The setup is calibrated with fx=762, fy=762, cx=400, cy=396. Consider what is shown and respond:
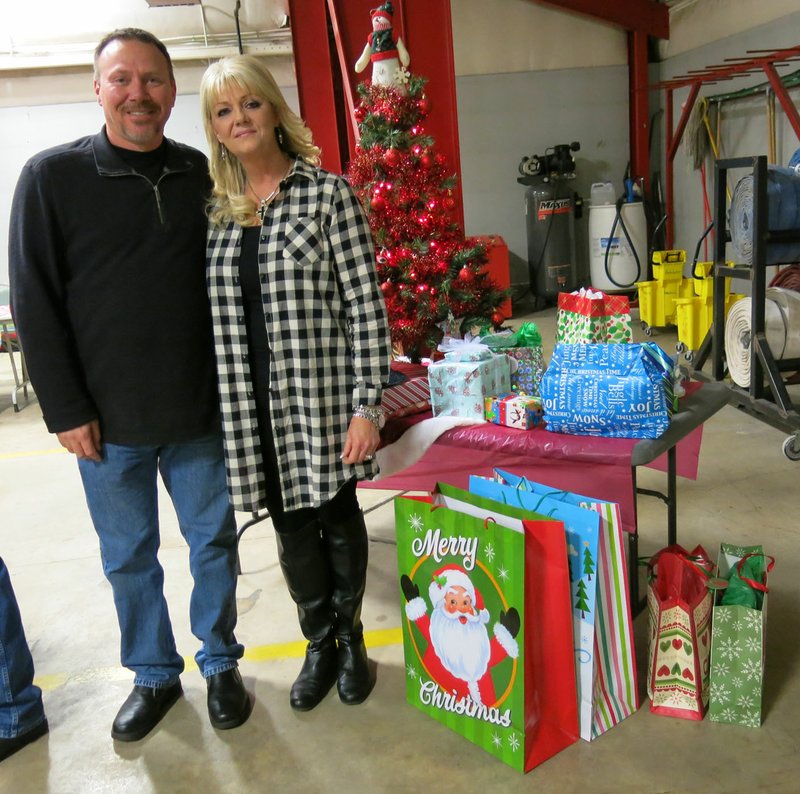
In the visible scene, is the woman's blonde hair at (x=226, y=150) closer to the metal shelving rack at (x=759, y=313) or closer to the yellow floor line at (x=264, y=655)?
the yellow floor line at (x=264, y=655)

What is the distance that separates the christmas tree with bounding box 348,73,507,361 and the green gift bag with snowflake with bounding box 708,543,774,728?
1338 millimetres

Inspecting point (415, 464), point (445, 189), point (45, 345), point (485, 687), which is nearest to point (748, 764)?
point (485, 687)

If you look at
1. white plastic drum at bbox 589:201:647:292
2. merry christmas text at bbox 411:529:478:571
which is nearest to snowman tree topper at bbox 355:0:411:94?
merry christmas text at bbox 411:529:478:571

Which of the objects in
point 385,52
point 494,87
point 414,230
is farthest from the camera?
point 494,87

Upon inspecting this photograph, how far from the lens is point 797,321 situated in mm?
3783

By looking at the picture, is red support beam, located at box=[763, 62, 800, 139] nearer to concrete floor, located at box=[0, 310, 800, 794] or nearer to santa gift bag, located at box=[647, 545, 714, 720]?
concrete floor, located at box=[0, 310, 800, 794]

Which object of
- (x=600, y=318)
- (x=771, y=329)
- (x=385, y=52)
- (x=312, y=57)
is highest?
(x=312, y=57)

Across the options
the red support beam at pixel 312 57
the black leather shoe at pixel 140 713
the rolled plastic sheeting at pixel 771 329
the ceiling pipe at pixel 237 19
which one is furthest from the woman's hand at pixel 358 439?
the ceiling pipe at pixel 237 19

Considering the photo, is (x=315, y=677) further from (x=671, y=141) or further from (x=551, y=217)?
(x=671, y=141)

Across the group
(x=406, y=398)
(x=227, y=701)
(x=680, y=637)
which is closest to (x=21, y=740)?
(x=227, y=701)

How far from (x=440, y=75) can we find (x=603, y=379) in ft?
9.43

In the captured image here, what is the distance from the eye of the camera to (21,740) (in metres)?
1.89

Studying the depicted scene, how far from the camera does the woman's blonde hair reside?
1.58 meters

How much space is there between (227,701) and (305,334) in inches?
38.0
